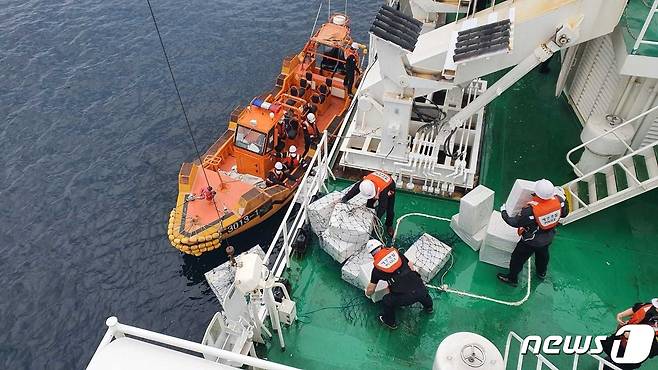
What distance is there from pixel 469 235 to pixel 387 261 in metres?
2.31

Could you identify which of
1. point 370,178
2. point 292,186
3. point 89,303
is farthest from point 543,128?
point 89,303

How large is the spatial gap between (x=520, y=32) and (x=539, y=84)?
462cm

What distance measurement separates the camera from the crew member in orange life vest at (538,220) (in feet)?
22.9

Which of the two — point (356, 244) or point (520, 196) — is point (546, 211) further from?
point (356, 244)

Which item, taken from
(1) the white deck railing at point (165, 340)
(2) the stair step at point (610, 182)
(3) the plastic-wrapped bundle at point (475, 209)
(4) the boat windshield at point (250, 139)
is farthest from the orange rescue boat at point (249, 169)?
(1) the white deck railing at point (165, 340)

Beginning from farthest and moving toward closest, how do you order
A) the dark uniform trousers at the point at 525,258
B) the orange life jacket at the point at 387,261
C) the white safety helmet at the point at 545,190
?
Result: 1. the dark uniform trousers at the point at 525,258
2. the white safety helmet at the point at 545,190
3. the orange life jacket at the point at 387,261

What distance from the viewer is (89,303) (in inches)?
485

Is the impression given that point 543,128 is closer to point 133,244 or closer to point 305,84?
point 305,84

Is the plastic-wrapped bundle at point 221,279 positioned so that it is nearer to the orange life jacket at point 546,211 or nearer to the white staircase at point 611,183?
the orange life jacket at point 546,211

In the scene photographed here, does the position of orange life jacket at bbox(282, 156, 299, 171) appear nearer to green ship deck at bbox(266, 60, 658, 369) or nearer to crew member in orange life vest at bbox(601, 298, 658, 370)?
green ship deck at bbox(266, 60, 658, 369)

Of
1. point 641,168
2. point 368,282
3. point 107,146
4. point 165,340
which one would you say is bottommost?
point 107,146

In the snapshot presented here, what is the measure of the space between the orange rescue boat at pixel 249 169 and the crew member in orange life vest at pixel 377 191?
494cm

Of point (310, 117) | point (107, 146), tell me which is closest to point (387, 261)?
point (310, 117)

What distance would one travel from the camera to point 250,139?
1315 centimetres
